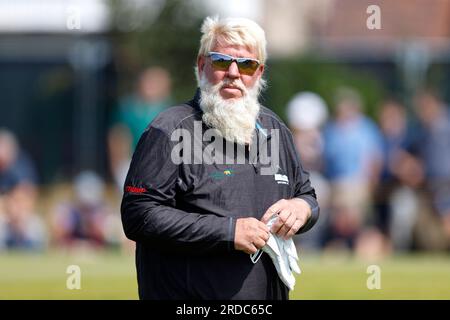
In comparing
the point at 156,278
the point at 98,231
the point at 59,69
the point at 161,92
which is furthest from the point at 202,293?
the point at 59,69

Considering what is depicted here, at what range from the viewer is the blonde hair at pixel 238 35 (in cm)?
614

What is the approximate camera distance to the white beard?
20.1 feet

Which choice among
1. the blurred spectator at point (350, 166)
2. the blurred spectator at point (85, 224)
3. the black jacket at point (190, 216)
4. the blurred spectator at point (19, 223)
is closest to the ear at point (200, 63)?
the black jacket at point (190, 216)

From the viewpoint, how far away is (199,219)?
596 centimetres

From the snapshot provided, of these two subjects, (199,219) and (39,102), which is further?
(39,102)

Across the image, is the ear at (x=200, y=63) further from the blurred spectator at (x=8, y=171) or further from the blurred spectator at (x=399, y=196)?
the blurred spectator at (x=8, y=171)

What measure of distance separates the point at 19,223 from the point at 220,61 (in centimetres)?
1259

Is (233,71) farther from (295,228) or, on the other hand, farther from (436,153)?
(436,153)

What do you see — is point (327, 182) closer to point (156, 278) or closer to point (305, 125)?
point (305, 125)

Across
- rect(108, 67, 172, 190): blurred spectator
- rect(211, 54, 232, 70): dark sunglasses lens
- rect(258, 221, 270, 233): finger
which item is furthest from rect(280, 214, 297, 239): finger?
rect(108, 67, 172, 190): blurred spectator

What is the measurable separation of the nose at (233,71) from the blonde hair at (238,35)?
0.37 feet
